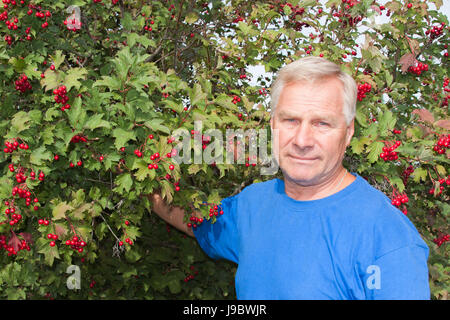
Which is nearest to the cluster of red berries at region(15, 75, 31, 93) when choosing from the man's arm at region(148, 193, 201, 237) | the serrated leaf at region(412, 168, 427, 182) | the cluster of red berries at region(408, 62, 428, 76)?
the man's arm at region(148, 193, 201, 237)

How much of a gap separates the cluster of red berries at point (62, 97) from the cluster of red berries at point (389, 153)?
2.27 meters

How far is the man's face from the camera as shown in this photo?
2174mm

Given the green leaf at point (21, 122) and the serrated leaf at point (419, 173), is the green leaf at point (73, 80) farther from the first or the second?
the serrated leaf at point (419, 173)

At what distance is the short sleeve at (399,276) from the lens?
186 cm

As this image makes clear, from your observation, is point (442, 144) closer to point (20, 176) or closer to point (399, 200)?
point (399, 200)

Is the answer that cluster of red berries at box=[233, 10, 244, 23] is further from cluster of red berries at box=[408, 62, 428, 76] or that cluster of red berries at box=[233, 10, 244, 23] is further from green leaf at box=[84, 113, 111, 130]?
green leaf at box=[84, 113, 111, 130]

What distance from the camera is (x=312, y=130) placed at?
7.20 feet

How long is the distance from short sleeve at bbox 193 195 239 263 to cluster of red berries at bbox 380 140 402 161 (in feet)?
4.13

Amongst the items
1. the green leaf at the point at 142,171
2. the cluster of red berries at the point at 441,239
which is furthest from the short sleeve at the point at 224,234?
the cluster of red berries at the point at 441,239

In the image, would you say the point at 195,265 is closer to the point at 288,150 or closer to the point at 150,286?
the point at 150,286

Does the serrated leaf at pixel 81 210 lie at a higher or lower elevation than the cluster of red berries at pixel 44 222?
higher

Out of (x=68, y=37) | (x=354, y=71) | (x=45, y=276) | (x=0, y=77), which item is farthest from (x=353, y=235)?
(x=45, y=276)

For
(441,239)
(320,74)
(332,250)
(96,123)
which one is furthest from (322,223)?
(441,239)

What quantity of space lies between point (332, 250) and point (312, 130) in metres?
0.57
